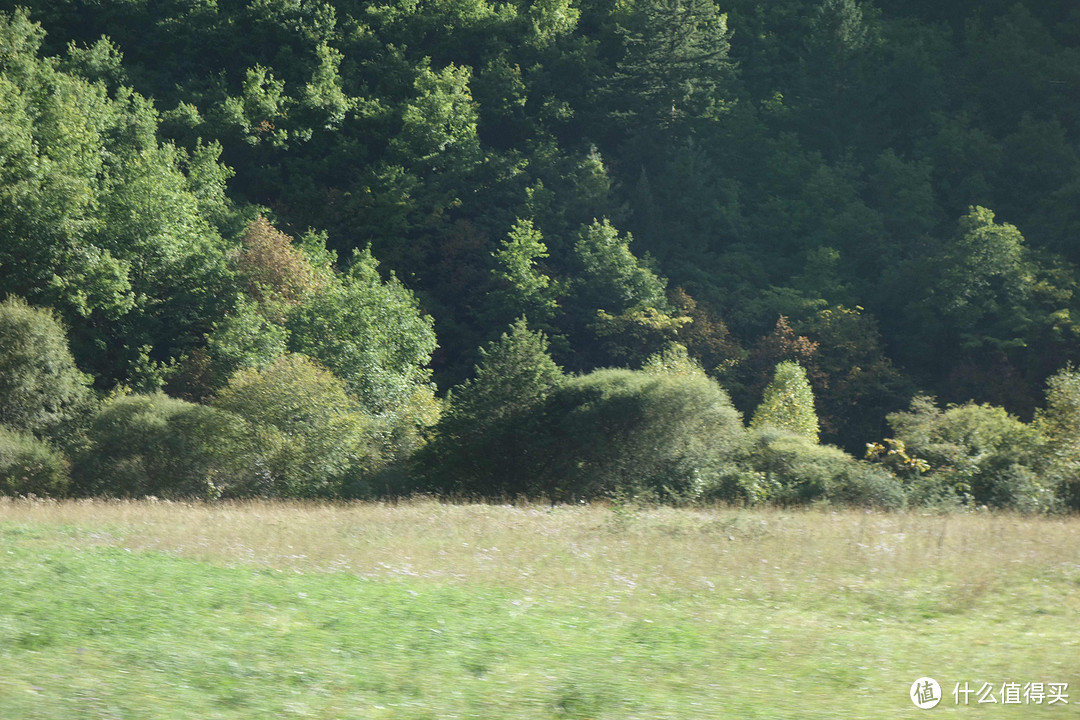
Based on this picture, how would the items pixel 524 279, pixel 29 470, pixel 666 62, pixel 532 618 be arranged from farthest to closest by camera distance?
1. pixel 666 62
2. pixel 524 279
3. pixel 29 470
4. pixel 532 618

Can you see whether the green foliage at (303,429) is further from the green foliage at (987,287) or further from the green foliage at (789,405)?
the green foliage at (987,287)

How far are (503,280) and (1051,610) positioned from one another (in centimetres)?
4688

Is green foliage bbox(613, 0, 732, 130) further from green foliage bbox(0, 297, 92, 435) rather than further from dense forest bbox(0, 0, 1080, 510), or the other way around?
green foliage bbox(0, 297, 92, 435)

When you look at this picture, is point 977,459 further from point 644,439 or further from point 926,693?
point 926,693

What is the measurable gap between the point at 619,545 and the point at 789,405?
29.7 meters

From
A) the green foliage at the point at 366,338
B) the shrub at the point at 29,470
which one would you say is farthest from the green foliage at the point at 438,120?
the shrub at the point at 29,470

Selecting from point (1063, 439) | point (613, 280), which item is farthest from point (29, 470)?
point (613, 280)

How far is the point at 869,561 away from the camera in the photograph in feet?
43.3

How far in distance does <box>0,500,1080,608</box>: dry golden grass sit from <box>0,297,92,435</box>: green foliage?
1189 cm

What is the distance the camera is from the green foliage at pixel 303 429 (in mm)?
27234

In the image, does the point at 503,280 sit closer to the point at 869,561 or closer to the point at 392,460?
the point at 392,460

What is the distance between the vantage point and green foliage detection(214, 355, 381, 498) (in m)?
27.2

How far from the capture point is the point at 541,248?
5609 centimetres

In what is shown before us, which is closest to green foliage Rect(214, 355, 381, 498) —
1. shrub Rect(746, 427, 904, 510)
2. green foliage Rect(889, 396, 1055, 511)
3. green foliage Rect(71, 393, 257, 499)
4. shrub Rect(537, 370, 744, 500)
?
green foliage Rect(71, 393, 257, 499)
